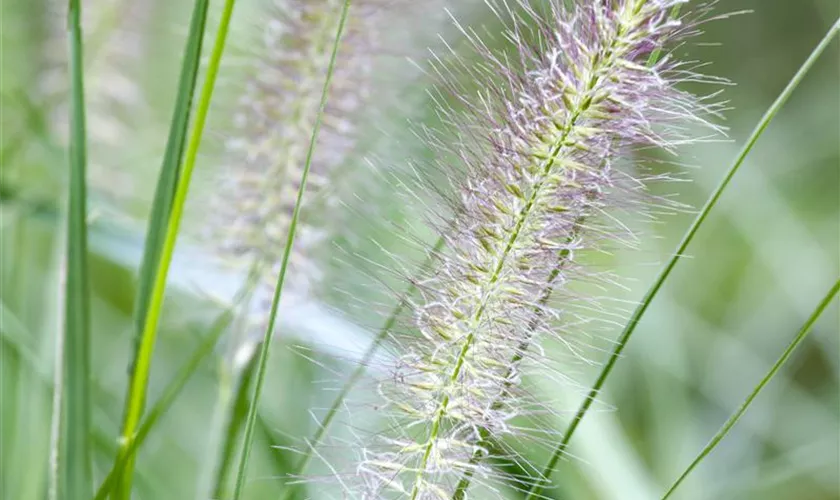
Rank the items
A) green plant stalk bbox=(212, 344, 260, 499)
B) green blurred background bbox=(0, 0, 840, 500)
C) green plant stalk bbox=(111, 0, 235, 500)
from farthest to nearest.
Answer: green blurred background bbox=(0, 0, 840, 500)
green plant stalk bbox=(212, 344, 260, 499)
green plant stalk bbox=(111, 0, 235, 500)

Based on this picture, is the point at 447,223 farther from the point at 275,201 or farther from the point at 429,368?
the point at 275,201

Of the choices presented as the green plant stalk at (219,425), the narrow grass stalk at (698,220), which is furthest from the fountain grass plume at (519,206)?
the green plant stalk at (219,425)

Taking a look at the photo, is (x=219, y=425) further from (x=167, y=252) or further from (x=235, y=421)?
(x=167, y=252)

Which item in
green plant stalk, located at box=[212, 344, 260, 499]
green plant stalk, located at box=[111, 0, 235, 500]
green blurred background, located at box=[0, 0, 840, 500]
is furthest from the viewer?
green blurred background, located at box=[0, 0, 840, 500]

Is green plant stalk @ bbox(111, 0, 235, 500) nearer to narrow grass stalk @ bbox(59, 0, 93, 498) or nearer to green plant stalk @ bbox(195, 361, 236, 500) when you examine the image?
narrow grass stalk @ bbox(59, 0, 93, 498)

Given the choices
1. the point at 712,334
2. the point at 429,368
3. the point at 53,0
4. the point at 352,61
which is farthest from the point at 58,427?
the point at 712,334

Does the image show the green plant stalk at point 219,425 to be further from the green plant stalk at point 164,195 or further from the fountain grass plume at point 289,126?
the green plant stalk at point 164,195

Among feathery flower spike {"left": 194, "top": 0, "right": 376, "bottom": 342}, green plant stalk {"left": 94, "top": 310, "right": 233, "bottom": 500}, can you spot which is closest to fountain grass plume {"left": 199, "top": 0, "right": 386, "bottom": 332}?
feathery flower spike {"left": 194, "top": 0, "right": 376, "bottom": 342}
